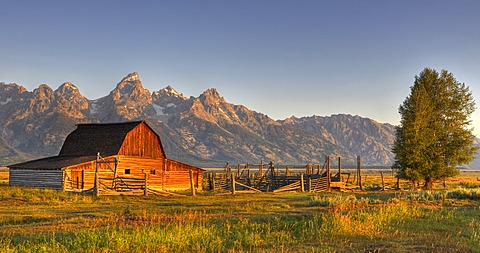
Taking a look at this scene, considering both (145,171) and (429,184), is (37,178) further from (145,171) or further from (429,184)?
(429,184)

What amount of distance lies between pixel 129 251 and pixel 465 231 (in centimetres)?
1090

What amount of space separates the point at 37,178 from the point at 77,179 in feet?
15.0

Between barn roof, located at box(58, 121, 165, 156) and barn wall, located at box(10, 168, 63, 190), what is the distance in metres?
6.07

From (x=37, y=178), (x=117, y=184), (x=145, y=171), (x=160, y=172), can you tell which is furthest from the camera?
(x=160, y=172)

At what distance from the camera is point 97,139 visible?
47.1m

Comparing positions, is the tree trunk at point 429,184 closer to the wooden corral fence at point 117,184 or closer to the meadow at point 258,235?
the wooden corral fence at point 117,184


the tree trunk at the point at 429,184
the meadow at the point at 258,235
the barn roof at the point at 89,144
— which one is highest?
the barn roof at the point at 89,144

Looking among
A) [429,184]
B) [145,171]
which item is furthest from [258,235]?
[145,171]

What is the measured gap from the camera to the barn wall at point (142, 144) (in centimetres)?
4521

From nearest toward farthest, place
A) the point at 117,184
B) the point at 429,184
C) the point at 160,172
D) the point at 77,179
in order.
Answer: the point at 117,184 < the point at 77,179 < the point at 429,184 < the point at 160,172

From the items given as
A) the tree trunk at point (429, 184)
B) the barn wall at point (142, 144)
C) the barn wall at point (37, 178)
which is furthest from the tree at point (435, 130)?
the barn wall at point (37, 178)

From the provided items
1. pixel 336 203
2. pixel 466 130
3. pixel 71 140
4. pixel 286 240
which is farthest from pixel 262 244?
pixel 71 140

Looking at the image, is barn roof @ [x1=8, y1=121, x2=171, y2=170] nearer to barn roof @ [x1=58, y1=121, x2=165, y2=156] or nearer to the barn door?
barn roof @ [x1=58, y1=121, x2=165, y2=156]

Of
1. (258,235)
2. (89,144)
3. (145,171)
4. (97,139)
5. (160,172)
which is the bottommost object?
(258,235)
